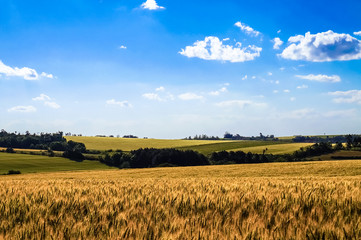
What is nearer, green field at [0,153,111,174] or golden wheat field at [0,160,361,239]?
golden wheat field at [0,160,361,239]

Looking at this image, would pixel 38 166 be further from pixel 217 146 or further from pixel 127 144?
pixel 127 144

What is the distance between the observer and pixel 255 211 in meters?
4.66

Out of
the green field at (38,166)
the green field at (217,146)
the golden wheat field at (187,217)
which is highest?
the golden wheat field at (187,217)

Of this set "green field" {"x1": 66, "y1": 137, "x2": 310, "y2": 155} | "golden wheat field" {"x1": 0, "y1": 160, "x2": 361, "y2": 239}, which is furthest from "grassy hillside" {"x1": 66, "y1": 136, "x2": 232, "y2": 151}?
"golden wheat field" {"x1": 0, "y1": 160, "x2": 361, "y2": 239}

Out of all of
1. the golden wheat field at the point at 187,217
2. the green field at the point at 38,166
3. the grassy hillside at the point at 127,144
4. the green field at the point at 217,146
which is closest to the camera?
the golden wheat field at the point at 187,217

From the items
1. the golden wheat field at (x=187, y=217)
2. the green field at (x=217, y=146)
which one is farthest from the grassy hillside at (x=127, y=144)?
the golden wheat field at (x=187, y=217)

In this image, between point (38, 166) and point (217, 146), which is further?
point (217, 146)

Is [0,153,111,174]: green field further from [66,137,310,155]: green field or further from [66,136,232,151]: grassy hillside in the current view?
[66,136,232,151]: grassy hillside

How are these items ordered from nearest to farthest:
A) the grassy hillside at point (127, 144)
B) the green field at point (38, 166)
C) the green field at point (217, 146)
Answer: the green field at point (38, 166)
the green field at point (217, 146)
the grassy hillside at point (127, 144)

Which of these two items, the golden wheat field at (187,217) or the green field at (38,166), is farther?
the green field at (38,166)

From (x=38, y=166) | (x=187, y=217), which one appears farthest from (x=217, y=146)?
(x=187, y=217)

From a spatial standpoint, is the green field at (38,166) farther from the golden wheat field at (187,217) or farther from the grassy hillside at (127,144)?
the golden wheat field at (187,217)

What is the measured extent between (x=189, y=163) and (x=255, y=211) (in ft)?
262

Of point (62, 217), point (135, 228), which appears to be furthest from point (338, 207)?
point (62, 217)
